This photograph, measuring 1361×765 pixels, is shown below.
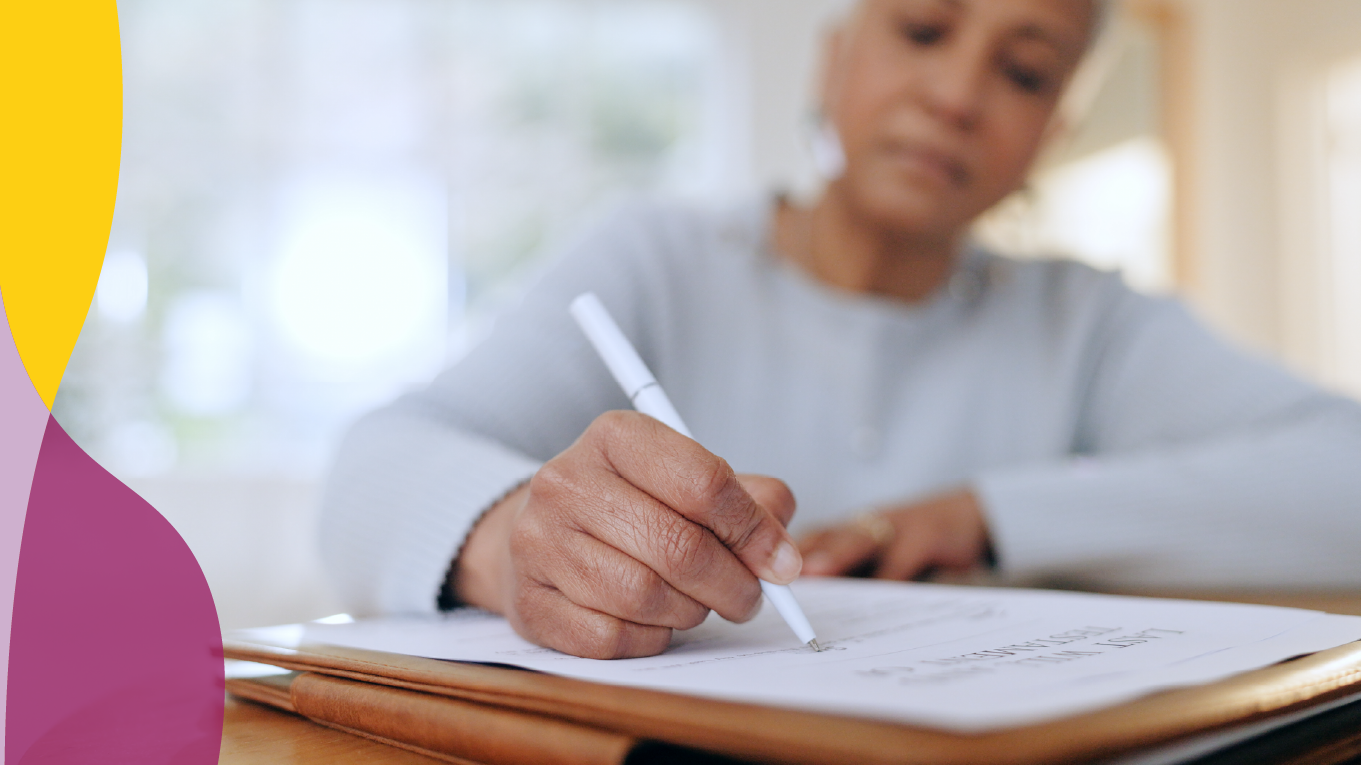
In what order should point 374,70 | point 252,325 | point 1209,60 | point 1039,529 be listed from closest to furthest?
point 1039,529, point 252,325, point 374,70, point 1209,60

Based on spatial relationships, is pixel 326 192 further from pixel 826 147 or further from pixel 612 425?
pixel 612 425

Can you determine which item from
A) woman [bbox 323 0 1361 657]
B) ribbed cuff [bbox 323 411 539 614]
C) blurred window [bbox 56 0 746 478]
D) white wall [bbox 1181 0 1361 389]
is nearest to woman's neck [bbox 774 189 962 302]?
woman [bbox 323 0 1361 657]

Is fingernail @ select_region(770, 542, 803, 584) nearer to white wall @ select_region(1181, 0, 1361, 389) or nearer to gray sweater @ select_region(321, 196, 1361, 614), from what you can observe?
gray sweater @ select_region(321, 196, 1361, 614)

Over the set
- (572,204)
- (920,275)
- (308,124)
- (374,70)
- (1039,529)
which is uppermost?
(374,70)

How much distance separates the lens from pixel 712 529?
0.93ft

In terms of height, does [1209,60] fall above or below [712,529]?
above

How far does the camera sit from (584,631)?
0.29 meters

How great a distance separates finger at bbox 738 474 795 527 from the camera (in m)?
0.31

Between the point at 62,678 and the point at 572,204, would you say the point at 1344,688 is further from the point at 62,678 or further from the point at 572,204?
the point at 572,204

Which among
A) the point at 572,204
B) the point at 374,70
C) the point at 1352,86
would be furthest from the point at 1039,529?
the point at 1352,86

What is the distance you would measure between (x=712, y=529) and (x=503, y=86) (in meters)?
2.24

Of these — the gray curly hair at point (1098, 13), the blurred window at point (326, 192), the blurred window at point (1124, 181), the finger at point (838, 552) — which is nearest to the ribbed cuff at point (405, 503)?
the finger at point (838, 552)

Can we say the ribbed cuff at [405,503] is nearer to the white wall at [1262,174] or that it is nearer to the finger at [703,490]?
the finger at [703,490]

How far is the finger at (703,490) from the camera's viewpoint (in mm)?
278
